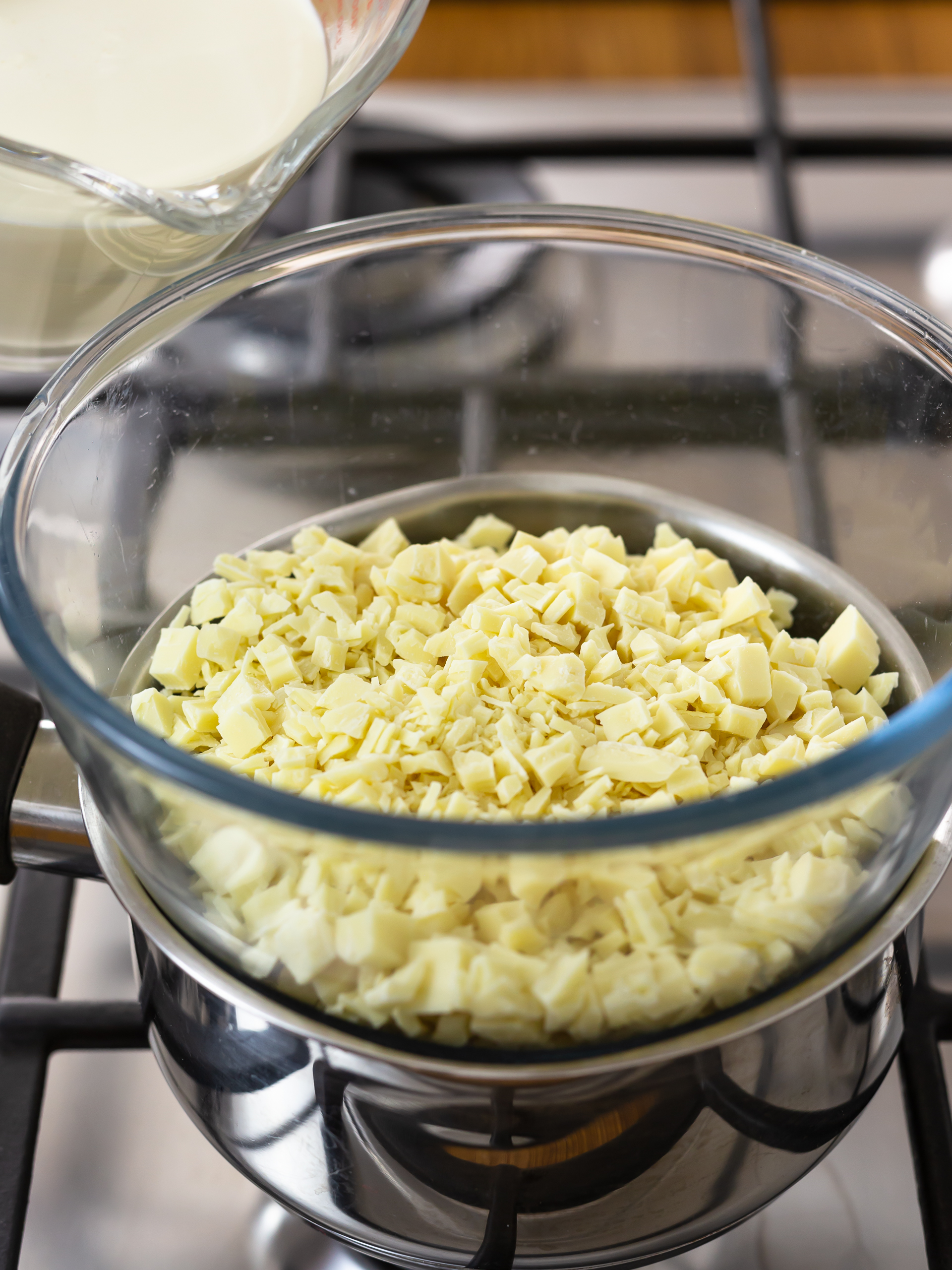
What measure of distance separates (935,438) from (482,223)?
0.17 metres

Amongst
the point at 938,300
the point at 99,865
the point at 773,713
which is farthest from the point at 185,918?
the point at 938,300

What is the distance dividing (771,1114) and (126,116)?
1.14 ft

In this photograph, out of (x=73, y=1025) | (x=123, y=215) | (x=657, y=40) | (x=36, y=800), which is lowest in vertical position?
(x=73, y=1025)

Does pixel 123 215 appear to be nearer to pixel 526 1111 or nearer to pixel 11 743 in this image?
pixel 11 743

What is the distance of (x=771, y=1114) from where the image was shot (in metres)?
0.31

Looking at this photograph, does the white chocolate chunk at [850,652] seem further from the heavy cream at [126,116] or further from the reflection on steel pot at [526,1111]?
the heavy cream at [126,116]

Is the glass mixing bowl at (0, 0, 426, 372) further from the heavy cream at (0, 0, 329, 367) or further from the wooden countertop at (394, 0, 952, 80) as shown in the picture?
the wooden countertop at (394, 0, 952, 80)

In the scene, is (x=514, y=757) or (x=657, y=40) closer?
(x=514, y=757)

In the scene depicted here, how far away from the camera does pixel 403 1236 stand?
1.05 ft

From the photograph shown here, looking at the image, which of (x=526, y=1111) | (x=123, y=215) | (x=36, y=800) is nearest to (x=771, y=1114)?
(x=526, y=1111)

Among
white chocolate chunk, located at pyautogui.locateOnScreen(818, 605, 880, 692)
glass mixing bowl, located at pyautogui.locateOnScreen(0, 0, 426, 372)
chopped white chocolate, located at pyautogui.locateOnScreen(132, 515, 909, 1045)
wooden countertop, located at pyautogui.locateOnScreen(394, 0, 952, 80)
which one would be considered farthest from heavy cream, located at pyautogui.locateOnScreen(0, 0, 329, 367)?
wooden countertop, located at pyautogui.locateOnScreen(394, 0, 952, 80)

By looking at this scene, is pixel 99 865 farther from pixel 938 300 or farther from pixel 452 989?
pixel 938 300

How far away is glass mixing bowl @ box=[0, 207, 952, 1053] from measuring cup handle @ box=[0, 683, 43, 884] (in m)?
0.02

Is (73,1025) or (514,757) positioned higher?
(514,757)
